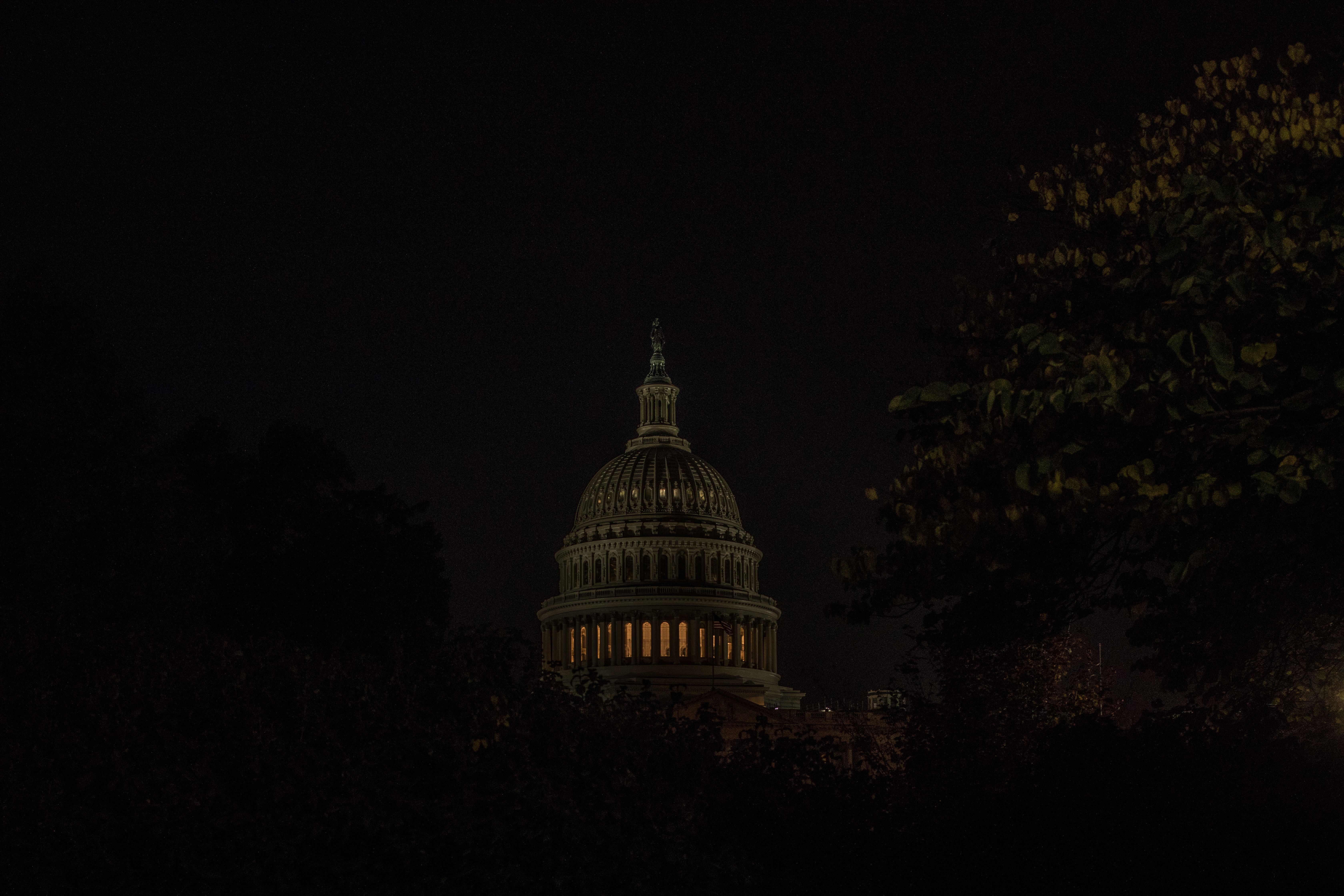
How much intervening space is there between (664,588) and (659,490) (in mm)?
10997

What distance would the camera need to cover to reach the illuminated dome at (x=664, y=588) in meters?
137

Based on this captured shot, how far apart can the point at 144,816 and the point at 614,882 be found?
517cm

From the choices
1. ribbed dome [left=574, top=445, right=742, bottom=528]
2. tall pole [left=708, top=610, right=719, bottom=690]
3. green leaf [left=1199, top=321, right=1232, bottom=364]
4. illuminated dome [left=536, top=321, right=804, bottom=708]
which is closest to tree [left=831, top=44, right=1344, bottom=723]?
green leaf [left=1199, top=321, right=1232, bottom=364]

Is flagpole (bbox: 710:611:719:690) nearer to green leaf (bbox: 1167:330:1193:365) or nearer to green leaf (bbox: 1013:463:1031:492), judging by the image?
green leaf (bbox: 1013:463:1031:492)

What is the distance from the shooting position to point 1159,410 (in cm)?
1169

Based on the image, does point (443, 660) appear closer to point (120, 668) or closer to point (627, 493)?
point (120, 668)

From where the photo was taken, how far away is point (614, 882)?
16375 millimetres

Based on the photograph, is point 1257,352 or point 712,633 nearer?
point 1257,352

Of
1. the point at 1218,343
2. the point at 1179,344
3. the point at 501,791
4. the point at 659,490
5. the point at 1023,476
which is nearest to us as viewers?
the point at 1218,343


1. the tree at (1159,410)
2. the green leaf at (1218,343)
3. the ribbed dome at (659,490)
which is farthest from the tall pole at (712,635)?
the green leaf at (1218,343)

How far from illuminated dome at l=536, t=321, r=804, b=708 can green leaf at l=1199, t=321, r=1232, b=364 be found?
12158 cm

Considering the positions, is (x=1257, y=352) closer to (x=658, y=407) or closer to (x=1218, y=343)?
(x=1218, y=343)

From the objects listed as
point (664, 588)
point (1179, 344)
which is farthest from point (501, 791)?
point (664, 588)

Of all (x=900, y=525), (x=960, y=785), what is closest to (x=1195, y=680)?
(x=960, y=785)
